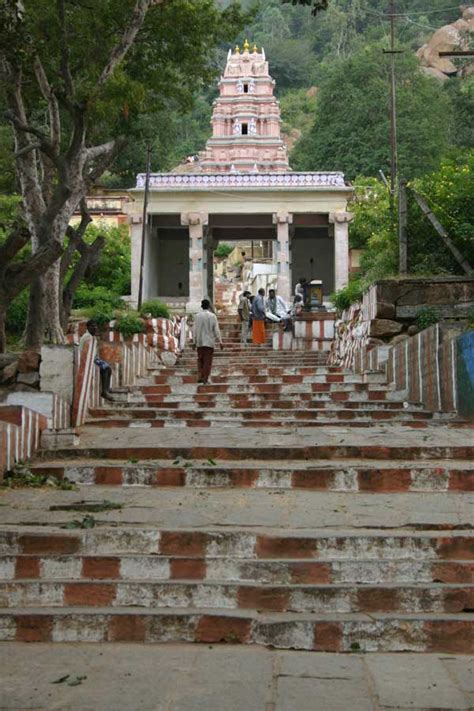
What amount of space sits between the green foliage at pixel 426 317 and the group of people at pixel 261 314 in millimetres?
7419

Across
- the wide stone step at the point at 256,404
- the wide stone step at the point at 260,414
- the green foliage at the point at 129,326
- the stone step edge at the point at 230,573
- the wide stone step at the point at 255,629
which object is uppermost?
the green foliage at the point at 129,326

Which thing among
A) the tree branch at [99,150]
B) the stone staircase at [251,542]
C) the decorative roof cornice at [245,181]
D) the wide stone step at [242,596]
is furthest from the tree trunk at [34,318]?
the decorative roof cornice at [245,181]

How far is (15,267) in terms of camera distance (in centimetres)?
1159

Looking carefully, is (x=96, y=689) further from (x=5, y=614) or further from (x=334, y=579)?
(x=334, y=579)

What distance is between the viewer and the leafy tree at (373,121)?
51.2 metres

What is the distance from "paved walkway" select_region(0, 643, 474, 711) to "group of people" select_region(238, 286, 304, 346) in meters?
17.4

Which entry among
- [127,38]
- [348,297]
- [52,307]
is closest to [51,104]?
[127,38]

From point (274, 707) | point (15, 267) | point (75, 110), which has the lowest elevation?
point (274, 707)

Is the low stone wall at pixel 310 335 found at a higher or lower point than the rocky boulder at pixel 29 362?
higher

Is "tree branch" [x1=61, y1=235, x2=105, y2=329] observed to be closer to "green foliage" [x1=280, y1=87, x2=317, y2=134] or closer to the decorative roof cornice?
the decorative roof cornice

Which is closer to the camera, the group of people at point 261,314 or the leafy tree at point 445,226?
the leafy tree at point 445,226

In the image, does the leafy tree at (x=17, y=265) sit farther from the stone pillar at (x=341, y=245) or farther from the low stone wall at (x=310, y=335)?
the stone pillar at (x=341, y=245)

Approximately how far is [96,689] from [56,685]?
0.68 ft

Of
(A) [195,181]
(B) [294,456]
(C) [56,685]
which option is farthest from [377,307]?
(A) [195,181]
